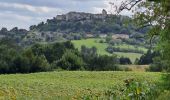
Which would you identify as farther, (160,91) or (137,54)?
(137,54)

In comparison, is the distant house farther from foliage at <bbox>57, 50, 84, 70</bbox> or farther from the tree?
the tree

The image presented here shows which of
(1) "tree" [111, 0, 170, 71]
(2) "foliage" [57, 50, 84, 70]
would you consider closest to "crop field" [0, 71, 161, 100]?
(1) "tree" [111, 0, 170, 71]

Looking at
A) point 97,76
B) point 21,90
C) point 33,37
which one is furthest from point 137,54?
point 21,90

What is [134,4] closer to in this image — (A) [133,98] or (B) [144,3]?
(B) [144,3]

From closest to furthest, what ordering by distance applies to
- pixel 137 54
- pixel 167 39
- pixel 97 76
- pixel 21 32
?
pixel 167 39, pixel 97 76, pixel 137 54, pixel 21 32

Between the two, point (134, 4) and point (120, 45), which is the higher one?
point (134, 4)

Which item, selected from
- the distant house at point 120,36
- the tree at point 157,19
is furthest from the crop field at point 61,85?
the distant house at point 120,36

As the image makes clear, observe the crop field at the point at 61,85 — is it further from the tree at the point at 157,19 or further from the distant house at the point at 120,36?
the distant house at the point at 120,36

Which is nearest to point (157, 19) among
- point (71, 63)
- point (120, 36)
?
point (71, 63)

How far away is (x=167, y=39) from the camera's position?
584 inches

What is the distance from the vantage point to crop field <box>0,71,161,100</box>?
23688mm

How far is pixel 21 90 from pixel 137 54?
108m

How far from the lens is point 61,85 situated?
3041 cm

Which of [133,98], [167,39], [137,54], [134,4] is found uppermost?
[134,4]
